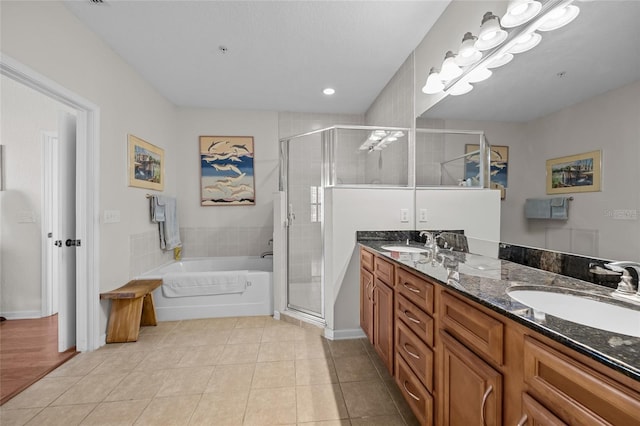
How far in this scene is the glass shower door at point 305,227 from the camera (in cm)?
284

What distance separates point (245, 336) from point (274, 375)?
702 mm

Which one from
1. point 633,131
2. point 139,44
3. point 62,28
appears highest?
point 139,44

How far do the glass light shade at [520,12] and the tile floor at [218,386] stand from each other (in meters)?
2.15

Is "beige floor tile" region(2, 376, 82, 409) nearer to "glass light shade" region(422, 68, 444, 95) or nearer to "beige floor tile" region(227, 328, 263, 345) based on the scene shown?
"beige floor tile" region(227, 328, 263, 345)

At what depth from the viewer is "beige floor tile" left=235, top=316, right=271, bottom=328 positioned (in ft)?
8.90

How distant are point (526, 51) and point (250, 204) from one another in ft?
11.1

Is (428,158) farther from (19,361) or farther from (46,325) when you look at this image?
(46,325)

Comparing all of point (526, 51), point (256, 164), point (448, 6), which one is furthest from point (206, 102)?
point (526, 51)

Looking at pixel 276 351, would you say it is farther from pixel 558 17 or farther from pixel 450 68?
pixel 558 17

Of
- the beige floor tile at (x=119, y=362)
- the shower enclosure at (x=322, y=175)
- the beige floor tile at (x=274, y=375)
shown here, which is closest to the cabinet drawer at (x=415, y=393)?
the beige floor tile at (x=274, y=375)

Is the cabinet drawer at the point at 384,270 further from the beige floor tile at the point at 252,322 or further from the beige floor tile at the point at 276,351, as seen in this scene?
the beige floor tile at the point at 252,322

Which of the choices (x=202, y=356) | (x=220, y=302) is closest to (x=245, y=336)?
(x=202, y=356)

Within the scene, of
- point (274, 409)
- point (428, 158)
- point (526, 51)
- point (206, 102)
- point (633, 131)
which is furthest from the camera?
point (206, 102)

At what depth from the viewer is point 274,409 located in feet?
5.13
